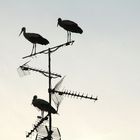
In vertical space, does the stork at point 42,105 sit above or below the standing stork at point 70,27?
below

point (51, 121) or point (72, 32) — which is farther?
point (72, 32)

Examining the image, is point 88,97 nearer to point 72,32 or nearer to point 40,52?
point 40,52

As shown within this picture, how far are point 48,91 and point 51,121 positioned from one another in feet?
4.29

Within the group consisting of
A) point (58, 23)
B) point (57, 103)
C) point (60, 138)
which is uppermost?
point (58, 23)

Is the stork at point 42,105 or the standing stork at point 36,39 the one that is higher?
the standing stork at point 36,39

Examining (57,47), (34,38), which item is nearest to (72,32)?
(34,38)

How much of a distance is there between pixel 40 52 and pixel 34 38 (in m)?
2.94

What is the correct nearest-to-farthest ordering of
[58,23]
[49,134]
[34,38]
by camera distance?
[49,134] → [34,38] → [58,23]

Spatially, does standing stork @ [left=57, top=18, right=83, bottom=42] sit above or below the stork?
above

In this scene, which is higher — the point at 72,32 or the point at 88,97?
the point at 72,32

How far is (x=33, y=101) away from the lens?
21.8 metres

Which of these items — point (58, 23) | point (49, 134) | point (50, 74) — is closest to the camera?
point (49, 134)

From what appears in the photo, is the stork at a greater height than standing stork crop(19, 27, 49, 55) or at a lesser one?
lesser

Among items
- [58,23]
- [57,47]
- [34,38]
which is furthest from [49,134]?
[58,23]
